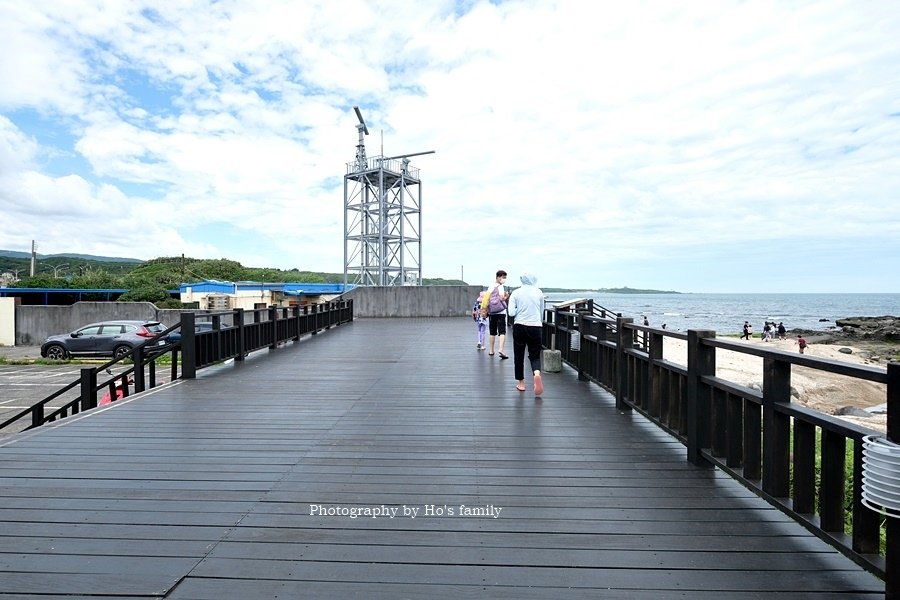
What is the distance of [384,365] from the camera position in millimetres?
10328

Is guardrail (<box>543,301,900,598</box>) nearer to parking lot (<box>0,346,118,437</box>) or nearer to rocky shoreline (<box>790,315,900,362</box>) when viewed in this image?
parking lot (<box>0,346,118,437</box>)

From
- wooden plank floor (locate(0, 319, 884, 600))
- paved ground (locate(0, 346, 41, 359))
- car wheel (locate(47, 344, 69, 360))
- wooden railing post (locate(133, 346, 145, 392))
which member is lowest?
paved ground (locate(0, 346, 41, 359))

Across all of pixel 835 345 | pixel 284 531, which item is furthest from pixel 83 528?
pixel 835 345

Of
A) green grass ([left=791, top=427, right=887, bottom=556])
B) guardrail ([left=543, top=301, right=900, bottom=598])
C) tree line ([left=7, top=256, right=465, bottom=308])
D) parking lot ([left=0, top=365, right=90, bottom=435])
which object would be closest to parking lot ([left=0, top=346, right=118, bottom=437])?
parking lot ([left=0, top=365, right=90, bottom=435])

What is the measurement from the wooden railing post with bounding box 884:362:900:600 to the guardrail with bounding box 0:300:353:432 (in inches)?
291

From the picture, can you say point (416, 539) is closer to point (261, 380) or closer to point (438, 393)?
point (438, 393)

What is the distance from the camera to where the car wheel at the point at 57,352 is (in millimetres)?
22891

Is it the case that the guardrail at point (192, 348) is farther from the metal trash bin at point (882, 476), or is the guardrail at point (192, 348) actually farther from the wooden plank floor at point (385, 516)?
the metal trash bin at point (882, 476)

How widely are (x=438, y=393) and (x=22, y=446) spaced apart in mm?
4326

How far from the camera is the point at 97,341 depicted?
22438mm

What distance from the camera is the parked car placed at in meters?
21.9

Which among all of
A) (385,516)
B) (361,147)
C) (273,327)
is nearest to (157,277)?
(361,147)

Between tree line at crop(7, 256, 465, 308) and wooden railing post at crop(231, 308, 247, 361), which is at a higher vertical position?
tree line at crop(7, 256, 465, 308)

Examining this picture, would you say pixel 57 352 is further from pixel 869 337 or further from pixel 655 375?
pixel 869 337
